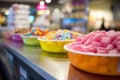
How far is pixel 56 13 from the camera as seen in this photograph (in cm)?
395

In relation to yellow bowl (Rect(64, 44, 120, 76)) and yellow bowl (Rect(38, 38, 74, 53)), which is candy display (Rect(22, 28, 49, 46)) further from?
yellow bowl (Rect(64, 44, 120, 76))

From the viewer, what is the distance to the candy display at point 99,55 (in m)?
0.74

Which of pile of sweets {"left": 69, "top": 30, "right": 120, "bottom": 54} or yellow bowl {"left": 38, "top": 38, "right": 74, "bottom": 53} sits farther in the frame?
yellow bowl {"left": 38, "top": 38, "right": 74, "bottom": 53}

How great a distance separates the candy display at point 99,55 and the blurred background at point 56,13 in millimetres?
1694

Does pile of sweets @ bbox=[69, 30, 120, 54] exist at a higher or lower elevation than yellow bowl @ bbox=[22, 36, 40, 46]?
higher

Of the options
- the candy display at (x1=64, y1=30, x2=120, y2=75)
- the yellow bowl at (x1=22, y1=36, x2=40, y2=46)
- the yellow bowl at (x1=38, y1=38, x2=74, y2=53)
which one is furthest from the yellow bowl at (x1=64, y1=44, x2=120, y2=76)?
the yellow bowl at (x1=22, y1=36, x2=40, y2=46)

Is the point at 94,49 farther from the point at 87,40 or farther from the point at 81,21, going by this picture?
the point at 81,21

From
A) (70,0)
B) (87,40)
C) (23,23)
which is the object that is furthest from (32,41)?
(70,0)

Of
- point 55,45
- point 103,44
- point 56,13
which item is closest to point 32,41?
point 55,45

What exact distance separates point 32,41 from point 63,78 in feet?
3.59

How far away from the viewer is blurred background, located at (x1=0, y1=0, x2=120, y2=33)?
10.8ft

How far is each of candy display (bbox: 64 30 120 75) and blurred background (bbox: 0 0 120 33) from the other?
1694mm

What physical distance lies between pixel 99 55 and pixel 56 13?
129 inches

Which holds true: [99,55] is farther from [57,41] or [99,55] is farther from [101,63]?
[57,41]
